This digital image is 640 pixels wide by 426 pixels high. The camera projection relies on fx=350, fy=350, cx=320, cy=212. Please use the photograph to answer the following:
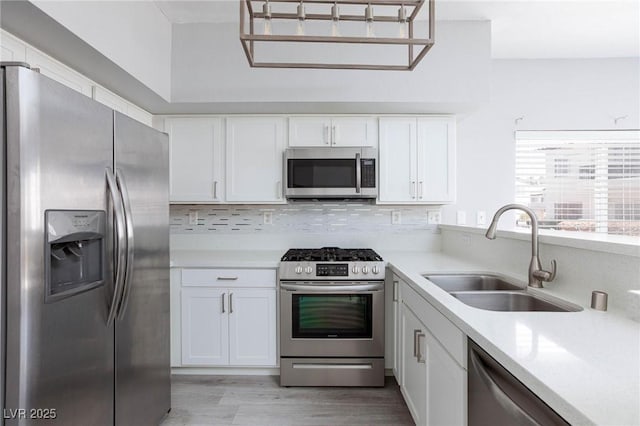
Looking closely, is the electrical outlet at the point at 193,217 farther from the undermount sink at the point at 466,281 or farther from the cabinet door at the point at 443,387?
the cabinet door at the point at 443,387

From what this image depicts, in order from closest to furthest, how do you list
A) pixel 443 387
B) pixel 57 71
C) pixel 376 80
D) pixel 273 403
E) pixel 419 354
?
1. pixel 443 387
2. pixel 419 354
3. pixel 57 71
4. pixel 273 403
5. pixel 376 80

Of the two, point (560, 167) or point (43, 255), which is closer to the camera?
point (43, 255)

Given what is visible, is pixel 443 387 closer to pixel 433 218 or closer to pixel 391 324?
pixel 391 324

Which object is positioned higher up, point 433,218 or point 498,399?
point 433,218

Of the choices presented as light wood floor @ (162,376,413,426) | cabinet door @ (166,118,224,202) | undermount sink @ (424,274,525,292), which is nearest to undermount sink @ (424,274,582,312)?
undermount sink @ (424,274,525,292)

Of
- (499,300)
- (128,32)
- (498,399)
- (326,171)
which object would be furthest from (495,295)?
(128,32)

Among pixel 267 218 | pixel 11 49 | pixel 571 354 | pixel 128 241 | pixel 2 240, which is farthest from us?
pixel 267 218

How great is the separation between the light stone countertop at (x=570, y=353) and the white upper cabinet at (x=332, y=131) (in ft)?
5.08

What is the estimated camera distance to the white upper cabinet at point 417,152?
279 cm

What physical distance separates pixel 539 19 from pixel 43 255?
318 centimetres

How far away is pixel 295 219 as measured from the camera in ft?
10.2

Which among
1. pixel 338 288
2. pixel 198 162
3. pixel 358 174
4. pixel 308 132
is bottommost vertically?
pixel 338 288

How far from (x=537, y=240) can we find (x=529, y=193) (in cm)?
→ 182

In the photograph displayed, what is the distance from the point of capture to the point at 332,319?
2.42m
